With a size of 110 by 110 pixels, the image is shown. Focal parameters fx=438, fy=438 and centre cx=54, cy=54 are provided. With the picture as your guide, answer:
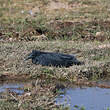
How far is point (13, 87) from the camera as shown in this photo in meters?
6.43

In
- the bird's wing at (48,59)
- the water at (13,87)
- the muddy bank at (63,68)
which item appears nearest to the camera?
the water at (13,87)

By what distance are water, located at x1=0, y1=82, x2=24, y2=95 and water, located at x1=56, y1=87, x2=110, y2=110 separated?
0.61 m

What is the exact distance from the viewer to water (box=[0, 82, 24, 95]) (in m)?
6.08

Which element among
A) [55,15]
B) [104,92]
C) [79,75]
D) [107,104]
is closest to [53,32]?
[55,15]

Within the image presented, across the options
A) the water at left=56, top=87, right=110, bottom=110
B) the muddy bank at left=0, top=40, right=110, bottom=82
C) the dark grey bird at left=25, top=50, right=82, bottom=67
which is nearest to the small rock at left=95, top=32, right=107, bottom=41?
the muddy bank at left=0, top=40, right=110, bottom=82

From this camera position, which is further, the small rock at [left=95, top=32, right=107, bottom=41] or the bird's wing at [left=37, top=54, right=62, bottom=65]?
the small rock at [left=95, top=32, right=107, bottom=41]

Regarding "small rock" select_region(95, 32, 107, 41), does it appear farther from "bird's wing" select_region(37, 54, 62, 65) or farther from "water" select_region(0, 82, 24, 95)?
"water" select_region(0, 82, 24, 95)

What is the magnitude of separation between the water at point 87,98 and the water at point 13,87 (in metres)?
0.61

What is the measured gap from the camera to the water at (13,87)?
239 inches

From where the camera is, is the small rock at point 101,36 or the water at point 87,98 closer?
the water at point 87,98

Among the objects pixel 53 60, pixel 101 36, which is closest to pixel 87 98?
pixel 53 60

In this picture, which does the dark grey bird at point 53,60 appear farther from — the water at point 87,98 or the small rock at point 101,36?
the small rock at point 101,36

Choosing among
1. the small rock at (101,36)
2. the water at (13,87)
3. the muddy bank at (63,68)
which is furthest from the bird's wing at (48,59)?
the small rock at (101,36)

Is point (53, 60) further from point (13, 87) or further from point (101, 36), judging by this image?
point (101, 36)
